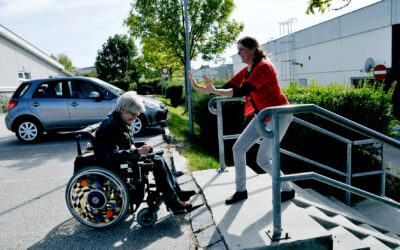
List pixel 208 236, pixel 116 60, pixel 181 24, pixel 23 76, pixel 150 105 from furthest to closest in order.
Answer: pixel 116 60
pixel 23 76
pixel 181 24
pixel 150 105
pixel 208 236

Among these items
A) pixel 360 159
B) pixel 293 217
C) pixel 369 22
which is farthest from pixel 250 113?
pixel 369 22

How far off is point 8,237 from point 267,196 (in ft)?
9.62

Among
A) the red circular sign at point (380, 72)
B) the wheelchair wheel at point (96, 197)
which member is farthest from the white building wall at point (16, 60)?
the red circular sign at point (380, 72)

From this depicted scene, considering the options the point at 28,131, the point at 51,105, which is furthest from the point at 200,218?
the point at 28,131

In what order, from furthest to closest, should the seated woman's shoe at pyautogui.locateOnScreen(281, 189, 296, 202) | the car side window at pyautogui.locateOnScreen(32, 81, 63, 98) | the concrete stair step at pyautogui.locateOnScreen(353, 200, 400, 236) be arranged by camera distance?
the car side window at pyautogui.locateOnScreen(32, 81, 63, 98) < the concrete stair step at pyautogui.locateOnScreen(353, 200, 400, 236) < the seated woman's shoe at pyautogui.locateOnScreen(281, 189, 296, 202)

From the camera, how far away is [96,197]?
3109mm

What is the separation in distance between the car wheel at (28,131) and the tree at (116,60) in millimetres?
50518

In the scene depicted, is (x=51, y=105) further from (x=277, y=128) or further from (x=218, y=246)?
(x=277, y=128)

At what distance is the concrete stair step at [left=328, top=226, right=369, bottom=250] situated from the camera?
8.71 ft

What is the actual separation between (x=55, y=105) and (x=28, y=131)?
111 centimetres

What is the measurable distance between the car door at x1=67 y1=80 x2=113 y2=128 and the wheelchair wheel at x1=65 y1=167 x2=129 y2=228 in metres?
5.81

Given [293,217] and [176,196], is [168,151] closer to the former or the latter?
[176,196]

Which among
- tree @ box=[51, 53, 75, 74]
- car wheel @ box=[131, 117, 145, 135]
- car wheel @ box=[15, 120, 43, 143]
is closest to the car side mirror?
car wheel @ box=[131, 117, 145, 135]

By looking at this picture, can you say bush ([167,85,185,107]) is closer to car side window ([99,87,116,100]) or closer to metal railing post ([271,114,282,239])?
car side window ([99,87,116,100])
